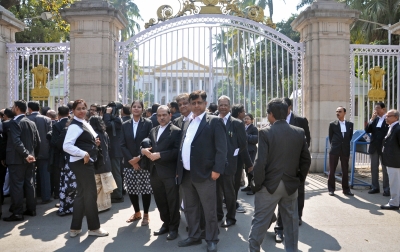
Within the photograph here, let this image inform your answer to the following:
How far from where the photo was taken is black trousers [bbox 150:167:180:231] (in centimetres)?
525

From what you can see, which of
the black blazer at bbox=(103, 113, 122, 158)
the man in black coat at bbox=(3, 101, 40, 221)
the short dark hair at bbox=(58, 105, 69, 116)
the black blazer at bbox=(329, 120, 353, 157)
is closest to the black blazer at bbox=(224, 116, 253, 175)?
the black blazer at bbox=(103, 113, 122, 158)

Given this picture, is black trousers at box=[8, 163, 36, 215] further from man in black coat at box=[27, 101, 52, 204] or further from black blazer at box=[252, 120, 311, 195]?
black blazer at box=[252, 120, 311, 195]

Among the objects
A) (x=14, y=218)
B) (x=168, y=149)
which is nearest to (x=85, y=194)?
(x=168, y=149)

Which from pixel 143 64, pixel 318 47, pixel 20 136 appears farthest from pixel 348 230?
pixel 143 64

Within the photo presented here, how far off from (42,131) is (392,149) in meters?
6.04

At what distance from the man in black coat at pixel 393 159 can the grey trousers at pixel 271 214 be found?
331 centimetres

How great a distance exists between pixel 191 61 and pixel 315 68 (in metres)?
3.03

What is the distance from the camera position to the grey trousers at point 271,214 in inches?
162

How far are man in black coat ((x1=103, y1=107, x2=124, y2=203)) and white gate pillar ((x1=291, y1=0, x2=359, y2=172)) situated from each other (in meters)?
4.82

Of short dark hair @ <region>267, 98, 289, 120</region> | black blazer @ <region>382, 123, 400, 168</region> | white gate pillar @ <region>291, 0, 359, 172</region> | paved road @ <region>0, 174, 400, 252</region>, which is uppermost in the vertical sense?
white gate pillar @ <region>291, 0, 359, 172</region>

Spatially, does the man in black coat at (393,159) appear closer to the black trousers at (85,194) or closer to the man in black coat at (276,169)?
the man in black coat at (276,169)

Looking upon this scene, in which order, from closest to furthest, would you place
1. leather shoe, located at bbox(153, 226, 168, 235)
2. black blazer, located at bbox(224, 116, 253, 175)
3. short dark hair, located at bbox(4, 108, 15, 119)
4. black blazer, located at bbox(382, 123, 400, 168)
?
leather shoe, located at bbox(153, 226, 168, 235), black blazer, located at bbox(224, 116, 253, 175), short dark hair, located at bbox(4, 108, 15, 119), black blazer, located at bbox(382, 123, 400, 168)

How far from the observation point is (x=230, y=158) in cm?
557

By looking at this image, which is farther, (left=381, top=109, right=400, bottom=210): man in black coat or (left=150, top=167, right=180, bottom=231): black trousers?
(left=381, top=109, right=400, bottom=210): man in black coat
